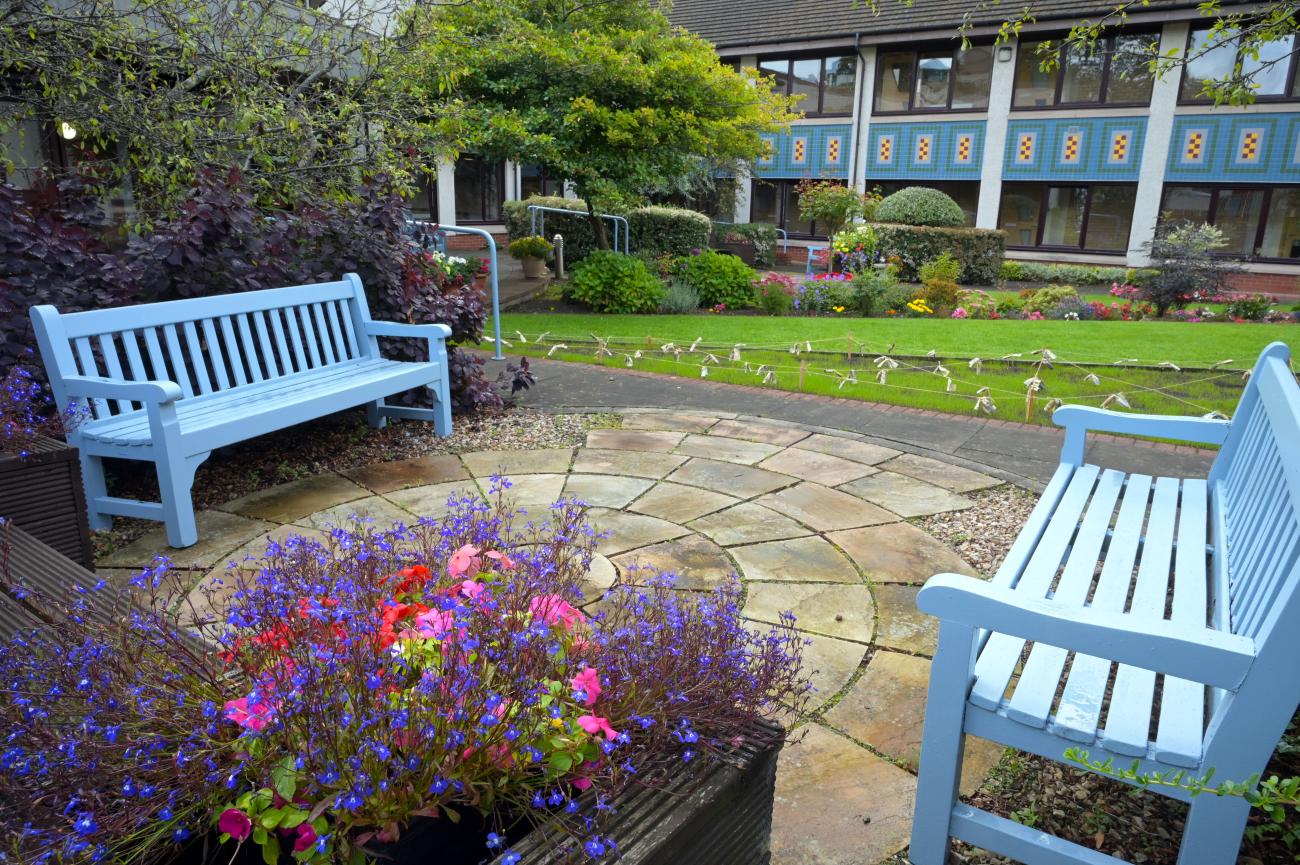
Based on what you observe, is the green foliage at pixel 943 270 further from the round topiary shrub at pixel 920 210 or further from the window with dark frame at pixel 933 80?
the window with dark frame at pixel 933 80

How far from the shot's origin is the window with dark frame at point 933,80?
20781 mm

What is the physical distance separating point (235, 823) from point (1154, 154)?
73.8 feet

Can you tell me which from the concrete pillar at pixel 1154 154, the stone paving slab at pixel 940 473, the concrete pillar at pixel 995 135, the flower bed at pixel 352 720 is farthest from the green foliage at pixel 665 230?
the flower bed at pixel 352 720

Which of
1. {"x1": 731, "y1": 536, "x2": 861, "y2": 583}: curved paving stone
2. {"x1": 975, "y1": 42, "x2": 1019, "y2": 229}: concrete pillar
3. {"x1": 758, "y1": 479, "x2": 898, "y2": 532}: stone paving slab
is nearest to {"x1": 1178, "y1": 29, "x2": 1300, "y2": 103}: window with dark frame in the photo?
{"x1": 975, "y1": 42, "x2": 1019, "y2": 229}: concrete pillar

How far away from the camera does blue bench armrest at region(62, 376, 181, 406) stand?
367 centimetres

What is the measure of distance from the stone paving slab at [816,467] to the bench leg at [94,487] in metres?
3.43

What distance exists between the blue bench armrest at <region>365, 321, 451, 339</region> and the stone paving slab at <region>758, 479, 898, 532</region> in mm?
2398

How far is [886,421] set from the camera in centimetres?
618

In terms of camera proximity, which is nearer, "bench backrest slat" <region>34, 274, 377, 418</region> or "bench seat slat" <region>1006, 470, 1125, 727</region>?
"bench seat slat" <region>1006, 470, 1125, 727</region>

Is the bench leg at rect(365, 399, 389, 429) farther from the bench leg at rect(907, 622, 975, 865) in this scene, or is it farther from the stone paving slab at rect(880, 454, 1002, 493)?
the bench leg at rect(907, 622, 975, 865)

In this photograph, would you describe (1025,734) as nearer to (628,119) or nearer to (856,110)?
(628,119)

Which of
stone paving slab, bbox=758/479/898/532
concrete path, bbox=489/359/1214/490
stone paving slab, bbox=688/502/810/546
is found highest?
concrete path, bbox=489/359/1214/490

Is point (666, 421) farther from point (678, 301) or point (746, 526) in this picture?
point (678, 301)

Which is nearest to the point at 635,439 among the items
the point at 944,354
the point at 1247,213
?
the point at 944,354
